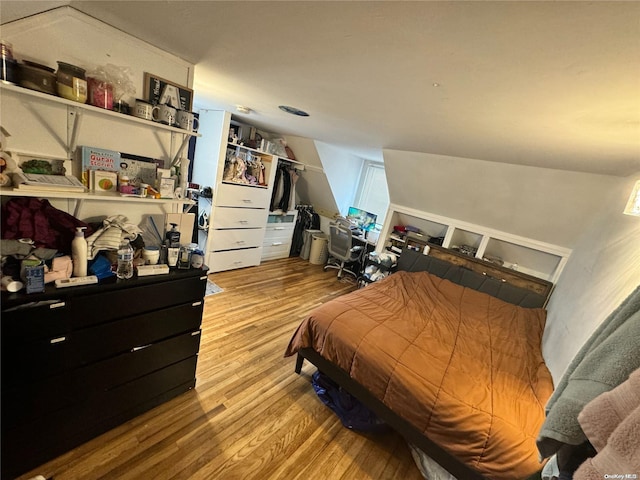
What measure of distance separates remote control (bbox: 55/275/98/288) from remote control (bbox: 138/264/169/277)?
0.62 feet

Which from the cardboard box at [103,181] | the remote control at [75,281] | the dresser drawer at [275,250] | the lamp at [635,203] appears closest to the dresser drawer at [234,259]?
the dresser drawer at [275,250]

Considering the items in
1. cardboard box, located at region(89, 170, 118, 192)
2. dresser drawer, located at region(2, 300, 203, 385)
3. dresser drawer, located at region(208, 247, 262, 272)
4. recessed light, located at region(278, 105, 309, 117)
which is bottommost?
dresser drawer, located at region(208, 247, 262, 272)

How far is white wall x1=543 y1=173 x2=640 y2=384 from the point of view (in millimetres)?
1429

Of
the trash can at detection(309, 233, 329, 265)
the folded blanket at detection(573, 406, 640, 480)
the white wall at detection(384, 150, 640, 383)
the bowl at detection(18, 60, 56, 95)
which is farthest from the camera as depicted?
the trash can at detection(309, 233, 329, 265)

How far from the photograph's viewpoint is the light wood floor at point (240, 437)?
1340mm

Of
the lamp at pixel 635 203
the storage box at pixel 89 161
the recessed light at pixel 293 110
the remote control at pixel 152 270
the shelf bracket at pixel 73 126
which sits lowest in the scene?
the remote control at pixel 152 270

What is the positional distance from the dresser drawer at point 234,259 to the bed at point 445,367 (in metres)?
2.02

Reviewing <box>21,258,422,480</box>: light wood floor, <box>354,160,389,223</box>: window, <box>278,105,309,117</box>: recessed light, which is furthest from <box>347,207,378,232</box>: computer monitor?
<box>21,258,422,480</box>: light wood floor

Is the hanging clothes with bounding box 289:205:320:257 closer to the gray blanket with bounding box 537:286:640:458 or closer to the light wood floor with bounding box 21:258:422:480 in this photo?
the light wood floor with bounding box 21:258:422:480

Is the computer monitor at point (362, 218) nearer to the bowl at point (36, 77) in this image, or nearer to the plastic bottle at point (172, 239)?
the plastic bottle at point (172, 239)

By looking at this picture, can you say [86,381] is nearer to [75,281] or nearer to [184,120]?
[75,281]

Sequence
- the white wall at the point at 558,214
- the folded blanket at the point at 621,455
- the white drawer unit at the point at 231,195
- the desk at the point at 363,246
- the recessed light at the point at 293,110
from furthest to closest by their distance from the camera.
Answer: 1. the desk at the point at 363,246
2. the white drawer unit at the point at 231,195
3. the recessed light at the point at 293,110
4. the white wall at the point at 558,214
5. the folded blanket at the point at 621,455

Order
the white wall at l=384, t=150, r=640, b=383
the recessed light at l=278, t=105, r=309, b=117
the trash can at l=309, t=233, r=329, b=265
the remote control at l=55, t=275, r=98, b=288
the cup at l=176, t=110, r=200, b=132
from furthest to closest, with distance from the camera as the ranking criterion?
1. the trash can at l=309, t=233, r=329, b=265
2. the recessed light at l=278, t=105, r=309, b=117
3. the white wall at l=384, t=150, r=640, b=383
4. the cup at l=176, t=110, r=200, b=132
5. the remote control at l=55, t=275, r=98, b=288

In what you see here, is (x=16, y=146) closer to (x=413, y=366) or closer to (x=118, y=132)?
(x=118, y=132)
